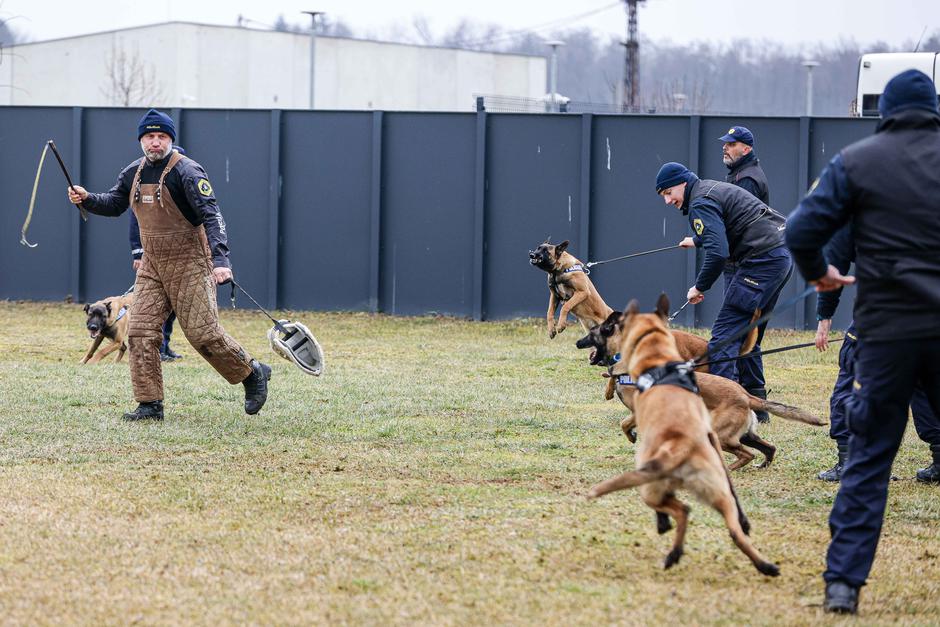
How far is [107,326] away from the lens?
1125 centimetres

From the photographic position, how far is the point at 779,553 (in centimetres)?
503

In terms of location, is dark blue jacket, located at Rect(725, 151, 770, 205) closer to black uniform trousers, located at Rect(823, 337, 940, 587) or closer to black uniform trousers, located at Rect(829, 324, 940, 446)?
black uniform trousers, located at Rect(829, 324, 940, 446)

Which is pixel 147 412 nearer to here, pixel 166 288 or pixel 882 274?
pixel 166 288

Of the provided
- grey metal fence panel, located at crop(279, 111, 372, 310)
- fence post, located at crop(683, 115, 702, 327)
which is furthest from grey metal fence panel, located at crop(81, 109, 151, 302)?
fence post, located at crop(683, 115, 702, 327)

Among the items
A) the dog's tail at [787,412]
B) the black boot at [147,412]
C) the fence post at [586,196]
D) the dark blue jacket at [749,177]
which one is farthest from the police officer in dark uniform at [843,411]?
A: the fence post at [586,196]

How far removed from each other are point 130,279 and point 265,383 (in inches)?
347

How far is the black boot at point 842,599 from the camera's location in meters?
4.17

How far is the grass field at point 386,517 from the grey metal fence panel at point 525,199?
5.52m

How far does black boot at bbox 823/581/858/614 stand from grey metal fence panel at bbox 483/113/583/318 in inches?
429

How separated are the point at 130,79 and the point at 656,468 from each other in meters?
37.8

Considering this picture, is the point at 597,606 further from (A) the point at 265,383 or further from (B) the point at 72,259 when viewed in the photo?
(B) the point at 72,259

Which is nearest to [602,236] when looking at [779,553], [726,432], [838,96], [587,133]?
[587,133]

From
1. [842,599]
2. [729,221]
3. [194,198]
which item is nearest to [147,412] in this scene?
[194,198]

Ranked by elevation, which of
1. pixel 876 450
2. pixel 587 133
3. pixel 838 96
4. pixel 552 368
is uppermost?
pixel 838 96
